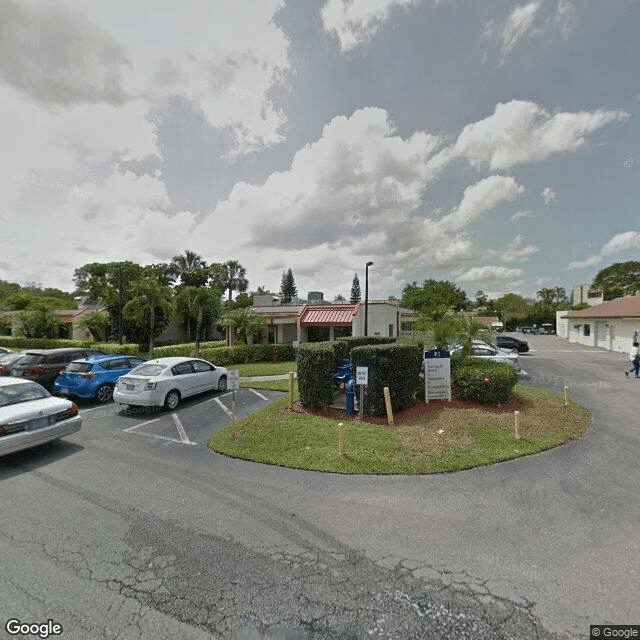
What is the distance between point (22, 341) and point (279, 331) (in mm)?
21727

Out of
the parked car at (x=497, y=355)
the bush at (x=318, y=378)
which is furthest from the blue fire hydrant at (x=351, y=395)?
the parked car at (x=497, y=355)

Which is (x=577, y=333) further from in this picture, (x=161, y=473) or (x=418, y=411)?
(x=161, y=473)

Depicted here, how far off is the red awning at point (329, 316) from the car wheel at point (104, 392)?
454 inches

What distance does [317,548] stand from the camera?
372cm

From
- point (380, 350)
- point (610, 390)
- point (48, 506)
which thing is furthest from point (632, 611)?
point (610, 390)

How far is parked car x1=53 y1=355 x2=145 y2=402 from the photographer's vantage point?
10328 millimetres

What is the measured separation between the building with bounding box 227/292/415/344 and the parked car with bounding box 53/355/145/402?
1104 cm

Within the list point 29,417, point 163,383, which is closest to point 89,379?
point 163,383

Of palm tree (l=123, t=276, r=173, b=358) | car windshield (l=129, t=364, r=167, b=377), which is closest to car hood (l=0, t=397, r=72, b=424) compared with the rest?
car windshield (l=129, t=364, r=167, b=377)

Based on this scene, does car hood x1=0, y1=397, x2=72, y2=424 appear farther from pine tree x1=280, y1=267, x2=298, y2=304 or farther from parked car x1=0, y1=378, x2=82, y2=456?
pine tree x1=280, y1=267, x2=298, y2=304

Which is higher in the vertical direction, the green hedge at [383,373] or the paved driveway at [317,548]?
the green hedge at [383,373]

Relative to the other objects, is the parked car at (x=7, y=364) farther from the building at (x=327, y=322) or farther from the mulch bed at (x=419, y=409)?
the building at (x=327, y=322)

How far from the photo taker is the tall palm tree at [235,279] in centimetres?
5619

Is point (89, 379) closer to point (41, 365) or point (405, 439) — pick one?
point (41, 365)
